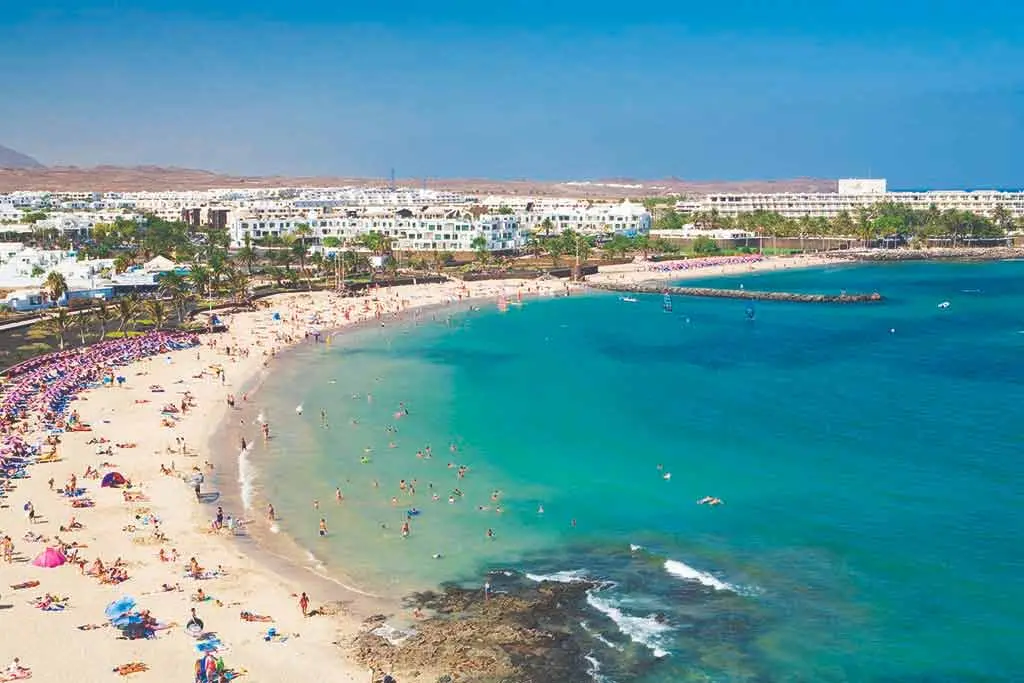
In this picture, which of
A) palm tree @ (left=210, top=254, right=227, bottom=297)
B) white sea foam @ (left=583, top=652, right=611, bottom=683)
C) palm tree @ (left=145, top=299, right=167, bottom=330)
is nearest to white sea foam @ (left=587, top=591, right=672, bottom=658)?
white sea foam @ (left=583, top=652, right=611, bottom=683)

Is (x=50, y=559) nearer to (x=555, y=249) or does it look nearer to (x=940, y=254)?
(x=555, y=249)

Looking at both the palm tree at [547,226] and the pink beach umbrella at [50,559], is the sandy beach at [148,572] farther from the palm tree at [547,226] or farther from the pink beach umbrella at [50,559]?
the palm tree at [547,226]

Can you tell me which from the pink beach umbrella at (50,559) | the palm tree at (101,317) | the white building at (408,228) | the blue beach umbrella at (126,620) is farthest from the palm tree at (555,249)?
the blue beach umbrella at (126,620)

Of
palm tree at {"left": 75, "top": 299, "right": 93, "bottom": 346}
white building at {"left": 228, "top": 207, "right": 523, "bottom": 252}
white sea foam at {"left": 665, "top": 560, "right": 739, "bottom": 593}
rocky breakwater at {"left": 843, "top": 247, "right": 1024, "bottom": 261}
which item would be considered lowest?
white sea foam at {"left": 665, "top": 560, "right": 739, "bottom": 593}

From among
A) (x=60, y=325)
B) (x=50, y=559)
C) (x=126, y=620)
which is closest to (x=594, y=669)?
(x=126, y=620)

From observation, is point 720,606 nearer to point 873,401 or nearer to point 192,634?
point 192,634

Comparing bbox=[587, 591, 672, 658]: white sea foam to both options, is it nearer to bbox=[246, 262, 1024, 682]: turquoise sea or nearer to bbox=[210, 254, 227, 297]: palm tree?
bbox=[246, 262, 1024, 682]: turquoise sea
